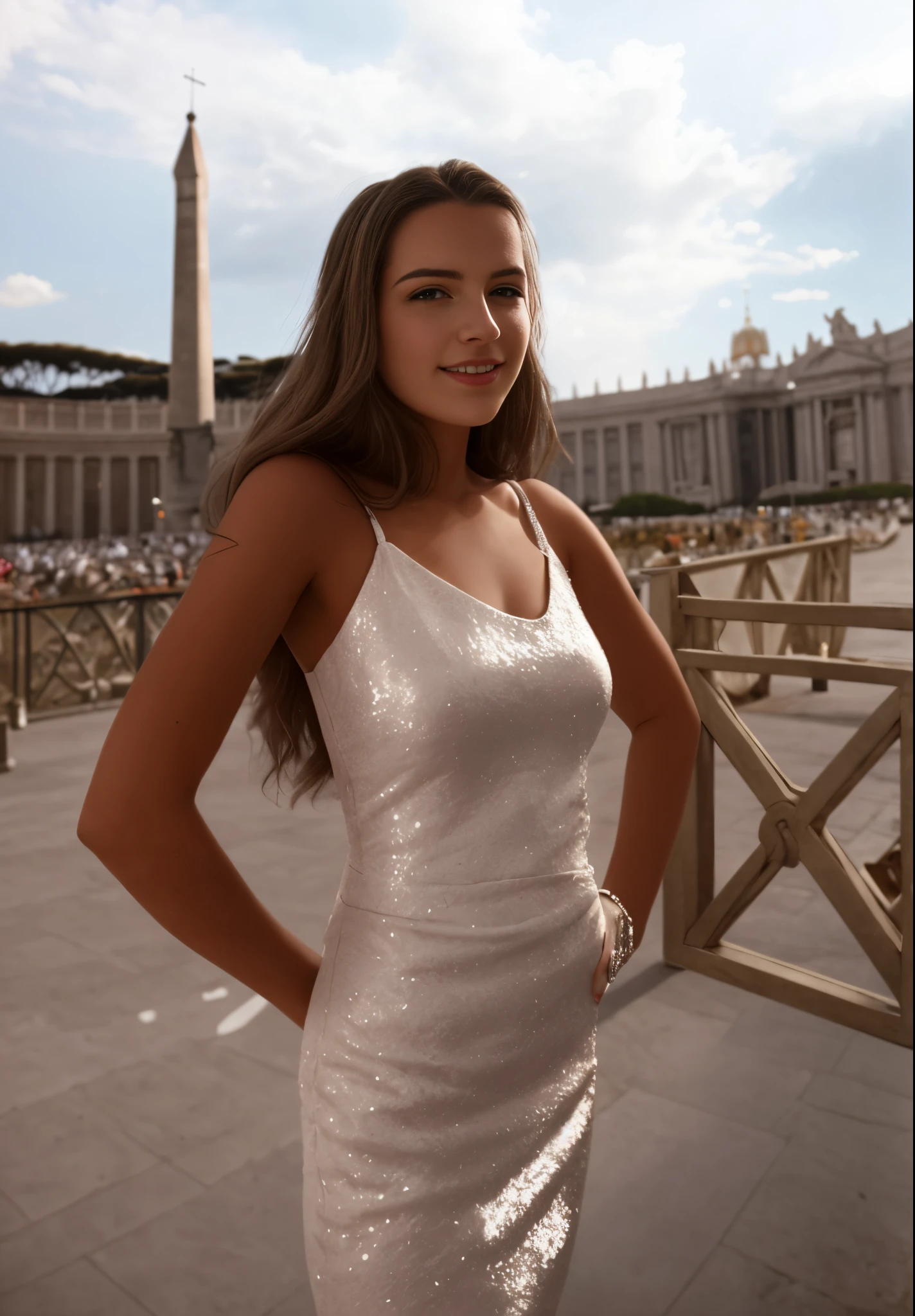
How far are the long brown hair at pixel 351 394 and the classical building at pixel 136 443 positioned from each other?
3671 mm

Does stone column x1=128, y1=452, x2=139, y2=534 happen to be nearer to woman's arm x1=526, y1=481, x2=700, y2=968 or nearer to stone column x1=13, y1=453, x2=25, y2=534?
stone column x1=13, y1=453, x2=25, y2=534

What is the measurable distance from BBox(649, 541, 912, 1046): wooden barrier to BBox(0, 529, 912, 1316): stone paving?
0.36 meters

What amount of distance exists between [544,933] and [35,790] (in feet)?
11.5

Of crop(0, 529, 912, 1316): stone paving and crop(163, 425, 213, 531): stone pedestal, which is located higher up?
crop(163, 425, 213, 531): stone pedestal

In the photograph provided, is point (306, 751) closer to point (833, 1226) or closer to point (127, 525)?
point (833, 1226)

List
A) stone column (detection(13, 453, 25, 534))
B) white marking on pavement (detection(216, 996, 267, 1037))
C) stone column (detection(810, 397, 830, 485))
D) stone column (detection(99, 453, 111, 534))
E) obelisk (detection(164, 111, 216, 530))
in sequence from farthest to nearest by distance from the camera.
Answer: stone column (detection(810, 397, 830, 485)) → stone column (detection(99, 453, 111, 534)) → obelisk (detection(164, 111, 216, 530)) → stone column (detection(13, 453, 25, 534)) → white marking on pavement (detection(216, 996, 267, 1037))

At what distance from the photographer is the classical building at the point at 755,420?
13.9 m

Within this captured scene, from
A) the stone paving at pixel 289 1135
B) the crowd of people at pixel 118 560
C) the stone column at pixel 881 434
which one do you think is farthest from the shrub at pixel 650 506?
the stone paving at pixel 289 1135

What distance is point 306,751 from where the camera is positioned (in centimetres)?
106

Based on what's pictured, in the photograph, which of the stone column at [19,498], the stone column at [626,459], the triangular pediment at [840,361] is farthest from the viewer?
the triangular pediment at [840,361]

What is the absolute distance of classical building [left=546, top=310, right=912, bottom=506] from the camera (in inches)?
547

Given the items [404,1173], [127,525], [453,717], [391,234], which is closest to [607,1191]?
[404,1173]

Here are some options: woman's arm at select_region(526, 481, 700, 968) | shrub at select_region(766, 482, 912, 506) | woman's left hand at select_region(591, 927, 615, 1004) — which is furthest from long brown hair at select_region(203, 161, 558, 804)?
shrub at select_region(766, 482, 912, 506)

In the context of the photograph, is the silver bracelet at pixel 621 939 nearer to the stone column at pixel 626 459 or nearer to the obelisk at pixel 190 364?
the obelisk at pixel 190 364
